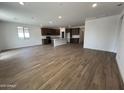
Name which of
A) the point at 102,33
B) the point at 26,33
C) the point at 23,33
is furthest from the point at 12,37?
the point at 102,33

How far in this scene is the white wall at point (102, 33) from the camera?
486 cm

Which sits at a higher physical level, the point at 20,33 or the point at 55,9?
the point at 55,9

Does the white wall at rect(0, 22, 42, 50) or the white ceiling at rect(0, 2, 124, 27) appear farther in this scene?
the white wall at rect(0, 22, 42, 50)

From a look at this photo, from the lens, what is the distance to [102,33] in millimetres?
5363

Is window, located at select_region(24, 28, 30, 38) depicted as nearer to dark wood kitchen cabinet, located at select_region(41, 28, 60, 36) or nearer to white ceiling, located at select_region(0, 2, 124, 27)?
dark wood kitchen cabinet, located at select_region(41, 28, 60, 36)

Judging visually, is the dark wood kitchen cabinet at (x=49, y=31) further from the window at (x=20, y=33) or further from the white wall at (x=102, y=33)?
the white wall at (x=102, y=33)

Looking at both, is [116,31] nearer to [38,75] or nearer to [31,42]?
[38,75]

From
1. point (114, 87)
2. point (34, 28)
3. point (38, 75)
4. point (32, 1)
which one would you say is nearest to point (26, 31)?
point (34, 28)

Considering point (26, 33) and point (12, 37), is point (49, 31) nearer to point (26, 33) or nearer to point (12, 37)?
point (26, 33)

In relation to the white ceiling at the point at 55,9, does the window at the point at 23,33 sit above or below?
below

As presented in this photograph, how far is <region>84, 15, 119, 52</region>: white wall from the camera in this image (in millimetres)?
4863

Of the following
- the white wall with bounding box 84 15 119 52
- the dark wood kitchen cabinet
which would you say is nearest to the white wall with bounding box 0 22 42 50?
the dark wood kitchen cabinet

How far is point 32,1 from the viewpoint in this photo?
8.32 ft

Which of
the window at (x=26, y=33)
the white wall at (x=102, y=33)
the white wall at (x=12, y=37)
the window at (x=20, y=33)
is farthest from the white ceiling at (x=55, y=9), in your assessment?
the window at (x=26, y=33)
